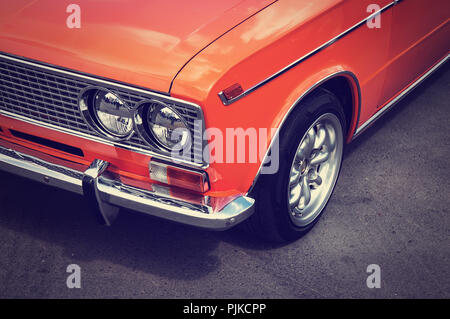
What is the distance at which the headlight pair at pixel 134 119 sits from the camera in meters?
2.31

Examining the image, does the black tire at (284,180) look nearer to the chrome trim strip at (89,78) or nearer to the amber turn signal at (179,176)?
the amber turn signal at (179,176)

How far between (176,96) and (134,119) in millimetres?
239

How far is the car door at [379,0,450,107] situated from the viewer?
3115 millimetres

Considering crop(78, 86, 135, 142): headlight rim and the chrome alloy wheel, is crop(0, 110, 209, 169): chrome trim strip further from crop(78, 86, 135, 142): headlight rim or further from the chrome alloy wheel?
the chrome alloy wheel

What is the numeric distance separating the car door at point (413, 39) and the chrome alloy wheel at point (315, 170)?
0.50 metres

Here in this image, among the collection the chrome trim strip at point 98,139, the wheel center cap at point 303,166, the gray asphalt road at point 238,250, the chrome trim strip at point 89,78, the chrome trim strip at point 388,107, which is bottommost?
the gray asphalt road at point 238,250

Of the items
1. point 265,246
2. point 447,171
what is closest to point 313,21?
point 265,246

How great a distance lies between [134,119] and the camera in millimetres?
2340

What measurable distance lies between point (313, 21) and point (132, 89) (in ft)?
2.84

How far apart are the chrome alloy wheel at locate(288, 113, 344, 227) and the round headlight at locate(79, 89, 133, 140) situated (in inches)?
34.4

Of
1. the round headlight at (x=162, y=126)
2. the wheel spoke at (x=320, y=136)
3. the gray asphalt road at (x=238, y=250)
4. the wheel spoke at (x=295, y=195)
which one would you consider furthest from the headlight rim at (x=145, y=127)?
the wheel spoke at (x=320, y=136)

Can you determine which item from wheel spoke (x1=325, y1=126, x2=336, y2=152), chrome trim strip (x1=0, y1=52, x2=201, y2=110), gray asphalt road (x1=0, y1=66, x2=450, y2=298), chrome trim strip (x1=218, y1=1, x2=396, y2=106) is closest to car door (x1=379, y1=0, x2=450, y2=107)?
chrome trim strip (x1=218, y1=1, x2=396, y2=106)

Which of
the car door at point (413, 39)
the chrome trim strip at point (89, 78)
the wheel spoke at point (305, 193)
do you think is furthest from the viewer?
the car door at point (413, 39)

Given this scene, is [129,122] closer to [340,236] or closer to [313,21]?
[313,21]
